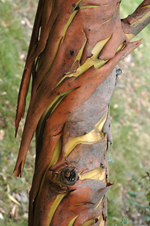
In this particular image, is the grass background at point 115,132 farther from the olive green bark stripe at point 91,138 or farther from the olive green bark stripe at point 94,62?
the olive green bark stripe at point 94,62

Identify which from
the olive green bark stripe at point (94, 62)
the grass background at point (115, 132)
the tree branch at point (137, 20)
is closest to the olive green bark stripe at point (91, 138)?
the olive green bark stripe at point (94, 62)

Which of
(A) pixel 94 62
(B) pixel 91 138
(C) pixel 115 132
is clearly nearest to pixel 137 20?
(A) pixel 94 62

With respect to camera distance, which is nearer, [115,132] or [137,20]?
[137,20]

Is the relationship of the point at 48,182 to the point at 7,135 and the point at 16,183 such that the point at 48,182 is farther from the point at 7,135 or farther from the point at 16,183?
the point at 7,135

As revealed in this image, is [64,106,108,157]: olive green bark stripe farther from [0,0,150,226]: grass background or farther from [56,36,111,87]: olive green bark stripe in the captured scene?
[0,0,150,226]: grass background

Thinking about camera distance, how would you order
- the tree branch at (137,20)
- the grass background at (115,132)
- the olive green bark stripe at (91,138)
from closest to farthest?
the olive green bark stripe at (91,138) → the tree branch at (137,20) → the grass background at (115,132)

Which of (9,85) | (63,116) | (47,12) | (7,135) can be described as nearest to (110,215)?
(7,135)

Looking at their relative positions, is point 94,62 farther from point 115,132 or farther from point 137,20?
point 115,132

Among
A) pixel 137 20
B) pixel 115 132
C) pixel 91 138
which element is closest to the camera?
pixel 91 138
